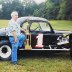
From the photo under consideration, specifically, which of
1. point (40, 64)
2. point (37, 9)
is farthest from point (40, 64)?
point (37, 9)

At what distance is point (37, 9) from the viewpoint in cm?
8800

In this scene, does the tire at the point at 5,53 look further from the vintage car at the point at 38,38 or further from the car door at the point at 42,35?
the car door at the point at 42,35

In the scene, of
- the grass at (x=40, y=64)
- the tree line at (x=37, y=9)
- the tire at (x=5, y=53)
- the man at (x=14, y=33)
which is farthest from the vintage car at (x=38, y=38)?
the tree line at (x=37, y=9)

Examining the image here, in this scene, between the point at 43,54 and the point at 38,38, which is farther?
the point at 43,54

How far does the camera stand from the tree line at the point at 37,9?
7760 centimetres

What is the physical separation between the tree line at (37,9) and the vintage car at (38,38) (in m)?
61.4

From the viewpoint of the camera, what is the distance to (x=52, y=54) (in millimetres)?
13125

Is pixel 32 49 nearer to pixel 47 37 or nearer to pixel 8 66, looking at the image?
pixel 47 37

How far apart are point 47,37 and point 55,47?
1.52 ft

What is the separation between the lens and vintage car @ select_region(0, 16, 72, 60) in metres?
11.3

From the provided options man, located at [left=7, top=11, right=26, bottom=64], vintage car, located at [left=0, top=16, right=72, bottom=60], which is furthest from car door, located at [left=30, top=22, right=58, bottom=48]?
man, located at [left=7, top=11, right=26, bottom=64]

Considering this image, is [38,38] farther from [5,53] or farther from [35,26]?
[5,53]

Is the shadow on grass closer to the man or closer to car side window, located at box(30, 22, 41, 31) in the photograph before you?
car side window, located at box(30, 22, 41, 31)

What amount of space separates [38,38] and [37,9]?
76725 millimetres
